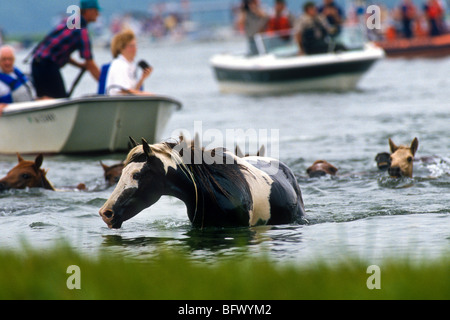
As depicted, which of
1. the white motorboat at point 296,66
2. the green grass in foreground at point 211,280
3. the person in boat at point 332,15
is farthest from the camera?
the white motorboat at point 296,66

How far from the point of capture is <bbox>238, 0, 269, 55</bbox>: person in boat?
22844mm

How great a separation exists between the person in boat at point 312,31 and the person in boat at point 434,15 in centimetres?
2051

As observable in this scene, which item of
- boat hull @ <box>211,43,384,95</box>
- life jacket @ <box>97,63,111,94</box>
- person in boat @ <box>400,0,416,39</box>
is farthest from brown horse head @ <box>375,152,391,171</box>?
person in boat @ <box>400,0,416,39</box>

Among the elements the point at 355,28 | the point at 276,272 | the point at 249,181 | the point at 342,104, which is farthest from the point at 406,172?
the point at 355,28

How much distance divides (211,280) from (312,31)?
17.2 metres

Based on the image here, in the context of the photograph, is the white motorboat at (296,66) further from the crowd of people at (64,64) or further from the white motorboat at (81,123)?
the crowd of people at (64,64)

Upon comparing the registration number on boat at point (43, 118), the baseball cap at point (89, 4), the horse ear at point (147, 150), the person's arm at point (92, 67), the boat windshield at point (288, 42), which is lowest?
the horse ear at point (147, 150)

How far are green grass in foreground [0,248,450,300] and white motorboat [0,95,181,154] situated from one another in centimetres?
780

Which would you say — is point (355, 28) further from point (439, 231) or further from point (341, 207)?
point (439, 231)

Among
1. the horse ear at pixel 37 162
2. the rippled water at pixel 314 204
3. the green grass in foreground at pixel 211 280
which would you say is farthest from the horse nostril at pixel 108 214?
the horse ear at pixel 37 162

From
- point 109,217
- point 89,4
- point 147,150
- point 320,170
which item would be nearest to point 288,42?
point 89,4

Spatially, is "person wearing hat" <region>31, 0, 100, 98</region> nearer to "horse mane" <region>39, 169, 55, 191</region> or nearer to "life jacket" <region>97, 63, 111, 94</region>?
"life jacket" <region>97, 63, 111, 94</region>

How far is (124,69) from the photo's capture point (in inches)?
497

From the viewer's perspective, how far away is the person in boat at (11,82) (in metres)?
12.9
